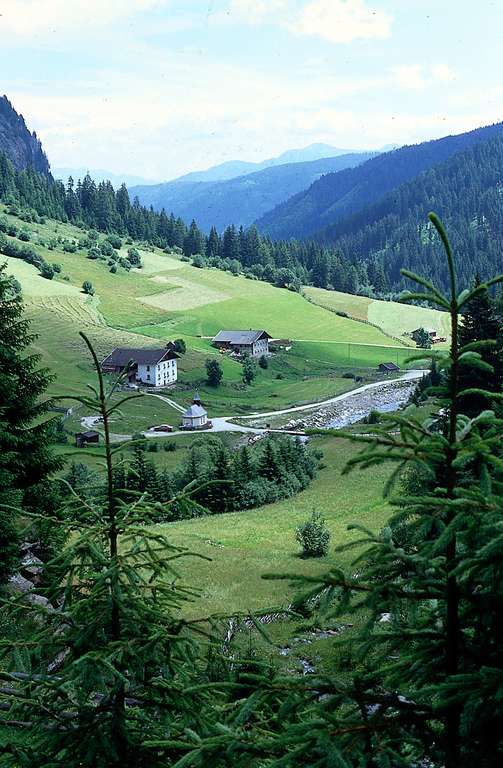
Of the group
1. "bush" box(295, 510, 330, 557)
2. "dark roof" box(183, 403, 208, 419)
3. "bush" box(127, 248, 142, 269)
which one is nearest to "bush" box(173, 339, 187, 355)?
"dark roof" box(183, 403, 208, 419)

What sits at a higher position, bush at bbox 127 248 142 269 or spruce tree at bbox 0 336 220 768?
bush at bbox 127 248 142 269

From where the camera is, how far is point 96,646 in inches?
270

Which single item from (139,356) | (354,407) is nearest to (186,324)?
(139,356)

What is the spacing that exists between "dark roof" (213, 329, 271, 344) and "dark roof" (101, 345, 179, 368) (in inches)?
852

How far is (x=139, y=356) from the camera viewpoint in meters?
111

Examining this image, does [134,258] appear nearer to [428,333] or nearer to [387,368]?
[428,333]

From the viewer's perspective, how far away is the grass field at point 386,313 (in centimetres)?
15862

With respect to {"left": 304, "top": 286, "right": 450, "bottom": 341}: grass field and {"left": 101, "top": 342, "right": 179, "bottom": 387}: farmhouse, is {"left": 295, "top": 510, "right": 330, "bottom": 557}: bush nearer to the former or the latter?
{"left": 101, "top": 342, "right": 179, "bottom": 387}: farmhouse

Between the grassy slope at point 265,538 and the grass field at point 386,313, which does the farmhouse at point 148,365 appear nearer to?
the grassy slope at point 265,538

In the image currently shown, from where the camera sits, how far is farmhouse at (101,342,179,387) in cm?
10881

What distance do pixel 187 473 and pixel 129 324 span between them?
93030 millimetres

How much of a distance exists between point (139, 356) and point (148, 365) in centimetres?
260

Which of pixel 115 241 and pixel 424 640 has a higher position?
pixel 115 241

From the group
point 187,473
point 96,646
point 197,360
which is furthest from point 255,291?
point 96,646
